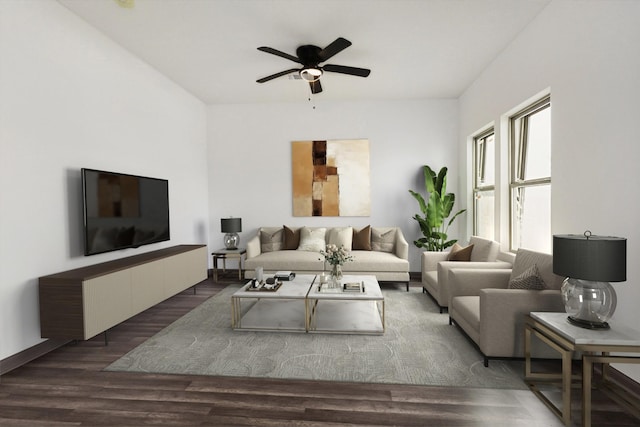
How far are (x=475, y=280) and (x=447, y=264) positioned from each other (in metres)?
0.54

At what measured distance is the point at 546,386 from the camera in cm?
249

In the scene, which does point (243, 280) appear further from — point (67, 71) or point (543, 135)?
point (543, 135)

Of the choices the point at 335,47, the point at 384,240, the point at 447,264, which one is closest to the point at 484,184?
the point at 384,240

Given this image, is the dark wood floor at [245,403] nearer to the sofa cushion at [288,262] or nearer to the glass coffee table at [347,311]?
the glass coffee table at [347,311]

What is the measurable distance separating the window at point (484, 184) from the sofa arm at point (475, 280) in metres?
1.66

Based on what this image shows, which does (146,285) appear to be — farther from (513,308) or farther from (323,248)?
(513,308)

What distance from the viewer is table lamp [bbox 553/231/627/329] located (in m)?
1.99

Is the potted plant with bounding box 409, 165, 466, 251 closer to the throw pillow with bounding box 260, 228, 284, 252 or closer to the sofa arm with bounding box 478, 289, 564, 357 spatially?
the throw pillow with bounding box 260, 228, 284, 252

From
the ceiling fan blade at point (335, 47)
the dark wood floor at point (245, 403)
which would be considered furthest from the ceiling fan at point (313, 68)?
the dark wood floor at point (245, 403)

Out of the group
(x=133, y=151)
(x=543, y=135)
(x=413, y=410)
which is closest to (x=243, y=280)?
(x=133, y=151)

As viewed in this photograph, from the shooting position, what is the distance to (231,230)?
19.6 ft

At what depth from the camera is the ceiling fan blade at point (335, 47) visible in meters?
3.15

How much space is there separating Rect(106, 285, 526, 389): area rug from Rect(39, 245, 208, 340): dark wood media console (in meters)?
0.39

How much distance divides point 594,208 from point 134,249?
15.5 ft
